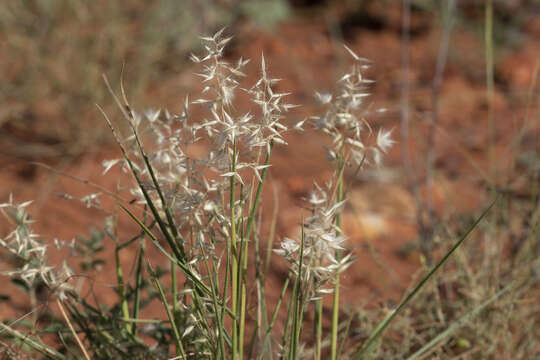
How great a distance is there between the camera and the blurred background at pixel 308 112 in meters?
2.19

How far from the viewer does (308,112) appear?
330 cm

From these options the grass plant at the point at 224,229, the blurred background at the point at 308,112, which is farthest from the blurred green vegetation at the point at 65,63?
the grass plant at the point at 224,229

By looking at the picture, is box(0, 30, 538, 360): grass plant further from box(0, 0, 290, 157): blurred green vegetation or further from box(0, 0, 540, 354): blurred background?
box(0, 0, 290, 157): blurred green vegetation

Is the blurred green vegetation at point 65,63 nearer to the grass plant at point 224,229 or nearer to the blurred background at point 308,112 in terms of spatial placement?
the blurred background at point 308,112

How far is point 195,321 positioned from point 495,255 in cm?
107

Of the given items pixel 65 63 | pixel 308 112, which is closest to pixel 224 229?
pixel 65 63

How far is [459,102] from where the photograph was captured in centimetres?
355

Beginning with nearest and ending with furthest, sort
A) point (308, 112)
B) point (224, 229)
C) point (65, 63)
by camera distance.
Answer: point (224, 229) → point (65, 63) → point (308, 112)

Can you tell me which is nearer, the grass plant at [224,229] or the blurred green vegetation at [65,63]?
the grass plant at [224,229]

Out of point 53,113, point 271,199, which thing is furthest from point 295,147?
point 53,113

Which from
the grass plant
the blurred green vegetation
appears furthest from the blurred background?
the grass plant

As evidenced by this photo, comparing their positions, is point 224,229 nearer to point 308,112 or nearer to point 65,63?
point 65,63

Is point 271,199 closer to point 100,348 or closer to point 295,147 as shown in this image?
point 295,147

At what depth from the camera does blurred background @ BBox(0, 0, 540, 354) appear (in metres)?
2.19
